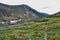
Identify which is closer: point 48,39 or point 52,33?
point 48,39

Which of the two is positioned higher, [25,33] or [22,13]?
[22,13]

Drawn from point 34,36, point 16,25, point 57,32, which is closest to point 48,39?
point 34,36

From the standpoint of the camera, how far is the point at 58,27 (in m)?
10.8

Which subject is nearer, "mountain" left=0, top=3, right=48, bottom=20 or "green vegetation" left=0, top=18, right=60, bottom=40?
"green vegetation" left=0, top=18, right=60, bottom=40

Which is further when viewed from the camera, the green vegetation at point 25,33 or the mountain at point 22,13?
the mountain at point 22,13

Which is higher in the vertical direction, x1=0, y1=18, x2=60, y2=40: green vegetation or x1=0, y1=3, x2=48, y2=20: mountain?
x1=0, y1=3, x2=48, y2=20: mountain

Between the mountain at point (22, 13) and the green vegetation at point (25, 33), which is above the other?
the mountain at point (22, 13)

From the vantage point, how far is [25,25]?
38.2ft

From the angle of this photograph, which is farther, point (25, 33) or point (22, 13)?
point (22, 13)

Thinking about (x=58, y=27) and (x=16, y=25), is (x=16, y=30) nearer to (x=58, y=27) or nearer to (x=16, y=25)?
(x=16, y=25)

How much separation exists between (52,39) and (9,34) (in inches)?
97.3

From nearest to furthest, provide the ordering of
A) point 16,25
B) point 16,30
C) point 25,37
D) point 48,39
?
1. point 48,39
2. point 25,37
3. point 16,30
4. point 16,25

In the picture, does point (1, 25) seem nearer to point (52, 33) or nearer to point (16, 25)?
point (16, 25)

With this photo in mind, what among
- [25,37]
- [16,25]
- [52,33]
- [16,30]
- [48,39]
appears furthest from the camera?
[16,25]
